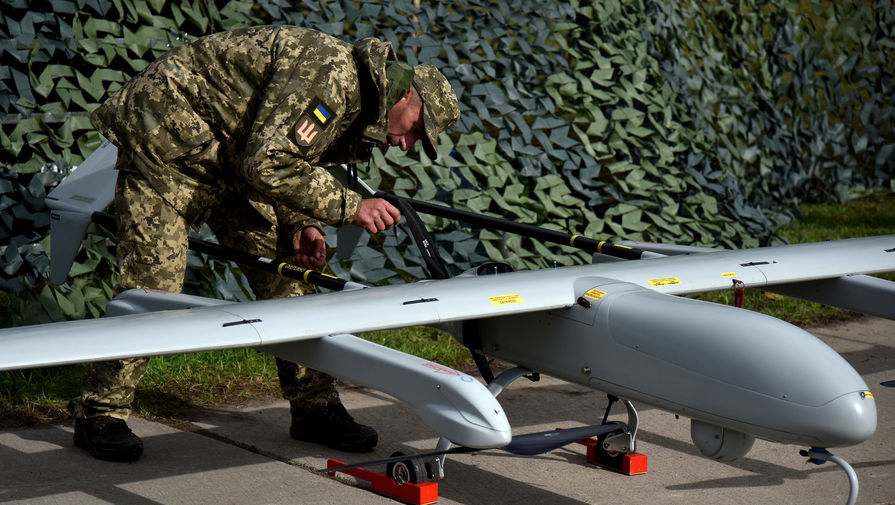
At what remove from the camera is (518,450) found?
3361 mm

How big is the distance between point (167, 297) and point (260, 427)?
4.02 feet

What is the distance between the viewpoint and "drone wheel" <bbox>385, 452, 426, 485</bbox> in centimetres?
390

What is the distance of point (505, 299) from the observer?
369 cm

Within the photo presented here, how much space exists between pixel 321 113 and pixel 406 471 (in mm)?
1393

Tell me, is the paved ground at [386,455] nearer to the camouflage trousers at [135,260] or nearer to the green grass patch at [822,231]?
the camouflage trousers at [135,260]

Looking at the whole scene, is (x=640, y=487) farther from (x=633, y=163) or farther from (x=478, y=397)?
(x=633, y=163)

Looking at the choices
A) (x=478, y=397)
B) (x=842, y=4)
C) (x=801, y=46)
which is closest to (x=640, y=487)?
(x=478, y=397)

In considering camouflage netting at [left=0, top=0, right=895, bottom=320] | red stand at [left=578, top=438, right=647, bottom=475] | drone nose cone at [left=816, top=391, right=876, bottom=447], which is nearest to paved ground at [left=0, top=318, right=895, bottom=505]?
red stand at [left=578, top=438, right=647, bottom=475]

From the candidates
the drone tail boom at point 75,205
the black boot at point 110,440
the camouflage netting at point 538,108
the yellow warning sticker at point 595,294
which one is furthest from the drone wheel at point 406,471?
the camouflage netting at point 538,108

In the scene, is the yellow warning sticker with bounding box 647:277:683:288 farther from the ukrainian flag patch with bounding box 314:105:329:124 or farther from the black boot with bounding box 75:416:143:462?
the black boot with bounding box 75:416:143:462

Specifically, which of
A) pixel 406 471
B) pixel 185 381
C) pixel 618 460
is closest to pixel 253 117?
pixel 406 471

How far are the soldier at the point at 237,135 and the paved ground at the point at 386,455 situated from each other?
234mm

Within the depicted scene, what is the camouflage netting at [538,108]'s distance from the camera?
20.1ft

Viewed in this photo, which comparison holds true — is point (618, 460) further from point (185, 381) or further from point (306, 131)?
point (185, 381)
